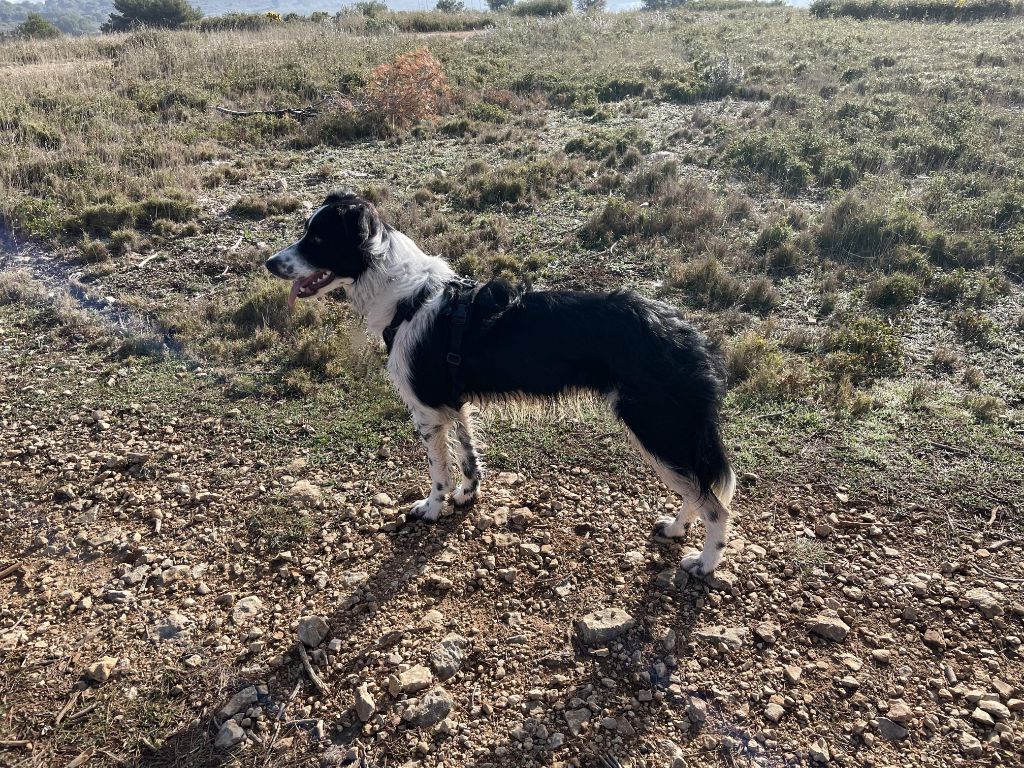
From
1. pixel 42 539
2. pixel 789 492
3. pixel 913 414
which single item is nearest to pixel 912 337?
pixel 913 414

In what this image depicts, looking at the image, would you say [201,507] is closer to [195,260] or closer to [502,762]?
[502,762]

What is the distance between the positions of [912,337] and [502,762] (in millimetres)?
5874

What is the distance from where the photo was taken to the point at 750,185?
33.3 ft

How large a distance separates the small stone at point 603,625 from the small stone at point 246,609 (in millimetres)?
1894

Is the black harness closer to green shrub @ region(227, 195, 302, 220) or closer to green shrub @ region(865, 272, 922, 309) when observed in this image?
green shrub @ region(865, 272, 922, 309)

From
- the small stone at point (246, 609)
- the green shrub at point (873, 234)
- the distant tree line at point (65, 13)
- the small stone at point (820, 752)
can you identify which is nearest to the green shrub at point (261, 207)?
the small stone at point (246, 609)

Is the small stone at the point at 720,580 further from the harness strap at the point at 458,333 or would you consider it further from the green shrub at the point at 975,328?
the green shrub at the point at 975,328

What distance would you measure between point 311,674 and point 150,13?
43.8 meters

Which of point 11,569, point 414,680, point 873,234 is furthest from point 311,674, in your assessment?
point 873,234

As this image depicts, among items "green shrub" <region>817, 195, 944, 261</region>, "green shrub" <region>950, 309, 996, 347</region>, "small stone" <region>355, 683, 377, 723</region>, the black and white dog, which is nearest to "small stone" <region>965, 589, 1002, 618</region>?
the black and white dog

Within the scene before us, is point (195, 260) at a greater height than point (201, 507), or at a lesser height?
greater

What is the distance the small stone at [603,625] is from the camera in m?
3.38

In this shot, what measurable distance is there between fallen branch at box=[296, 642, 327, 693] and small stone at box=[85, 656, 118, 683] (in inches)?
37.5

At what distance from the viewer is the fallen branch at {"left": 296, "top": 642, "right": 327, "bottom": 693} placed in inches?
125
